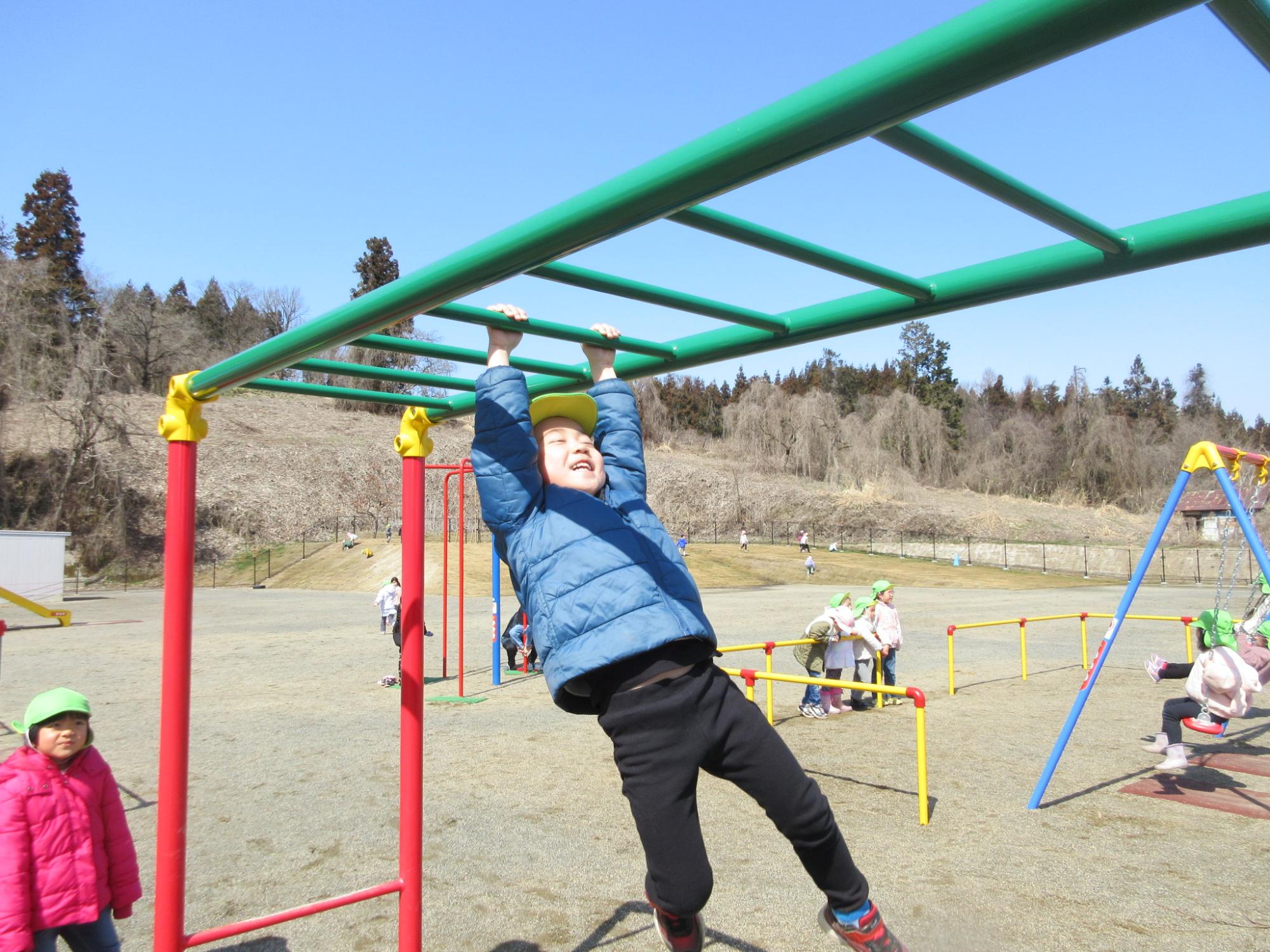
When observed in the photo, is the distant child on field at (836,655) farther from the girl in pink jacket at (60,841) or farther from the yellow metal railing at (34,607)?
the yellow metal railing at (34,607)

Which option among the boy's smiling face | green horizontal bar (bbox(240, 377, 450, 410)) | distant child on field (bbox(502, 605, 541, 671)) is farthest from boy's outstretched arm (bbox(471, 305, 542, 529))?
distant child on field (bbox(502, 605, 541, 671))

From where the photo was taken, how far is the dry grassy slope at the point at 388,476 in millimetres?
39188

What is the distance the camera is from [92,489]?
32.8m

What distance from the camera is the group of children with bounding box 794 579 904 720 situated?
→ 29.6ft

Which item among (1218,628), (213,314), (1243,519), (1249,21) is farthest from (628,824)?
(213,314)

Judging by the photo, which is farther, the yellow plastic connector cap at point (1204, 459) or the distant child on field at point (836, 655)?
the distant child on field at point (836, 655)

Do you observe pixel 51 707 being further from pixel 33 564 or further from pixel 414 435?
pixel 33 564

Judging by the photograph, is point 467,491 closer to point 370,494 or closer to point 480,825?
point 370,494

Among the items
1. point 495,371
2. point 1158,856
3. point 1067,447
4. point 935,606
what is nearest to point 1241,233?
point 495,371

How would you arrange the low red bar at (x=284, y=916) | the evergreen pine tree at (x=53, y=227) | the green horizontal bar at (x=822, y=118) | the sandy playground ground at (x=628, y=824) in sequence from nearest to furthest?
the green horizontal bar at (x=822, y=118), the low red bar at (x=284, y=916), the sandy playground ground at (x=628, y=824), the evergreen pine tree at (x=53, y=227)

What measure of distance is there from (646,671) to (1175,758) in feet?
19.0

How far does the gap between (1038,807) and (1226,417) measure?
7621 cm

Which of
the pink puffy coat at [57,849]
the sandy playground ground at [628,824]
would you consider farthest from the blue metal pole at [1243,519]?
the pink puffy coat at [57,849]

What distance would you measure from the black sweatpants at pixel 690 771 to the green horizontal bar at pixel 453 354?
1.11 metres
